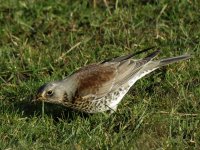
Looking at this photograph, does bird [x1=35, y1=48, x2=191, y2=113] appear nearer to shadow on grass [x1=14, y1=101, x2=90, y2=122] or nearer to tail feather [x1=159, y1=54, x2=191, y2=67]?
shadow on grass [x1=14, y1=101, x2=90, y2=122]

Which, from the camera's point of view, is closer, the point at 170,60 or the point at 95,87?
the point at 95,87

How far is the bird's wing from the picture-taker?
22.4ft

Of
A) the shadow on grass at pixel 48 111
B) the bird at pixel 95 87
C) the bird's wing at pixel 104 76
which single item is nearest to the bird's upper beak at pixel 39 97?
the bird at pixel 95 87

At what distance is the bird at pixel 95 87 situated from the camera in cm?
679

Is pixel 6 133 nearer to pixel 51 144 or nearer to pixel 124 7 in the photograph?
pixel 51 144

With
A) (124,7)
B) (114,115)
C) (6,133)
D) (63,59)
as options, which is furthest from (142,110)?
(124,7)

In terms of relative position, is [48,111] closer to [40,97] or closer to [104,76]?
[40,97]

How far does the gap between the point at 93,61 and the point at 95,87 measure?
4.15ft

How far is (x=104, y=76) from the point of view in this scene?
7.02 meters

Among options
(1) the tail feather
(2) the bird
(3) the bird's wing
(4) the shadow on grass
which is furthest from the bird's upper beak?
(1) the tail feather

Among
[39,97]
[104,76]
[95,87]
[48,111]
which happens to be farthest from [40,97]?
[104,76]

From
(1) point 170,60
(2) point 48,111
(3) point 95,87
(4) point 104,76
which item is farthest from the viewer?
(1) point 170,60

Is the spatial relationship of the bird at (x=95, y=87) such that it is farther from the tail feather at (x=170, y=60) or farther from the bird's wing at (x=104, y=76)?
the tail feather at (x=170, y=60)

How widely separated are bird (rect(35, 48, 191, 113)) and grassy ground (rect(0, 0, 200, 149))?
14 cm
